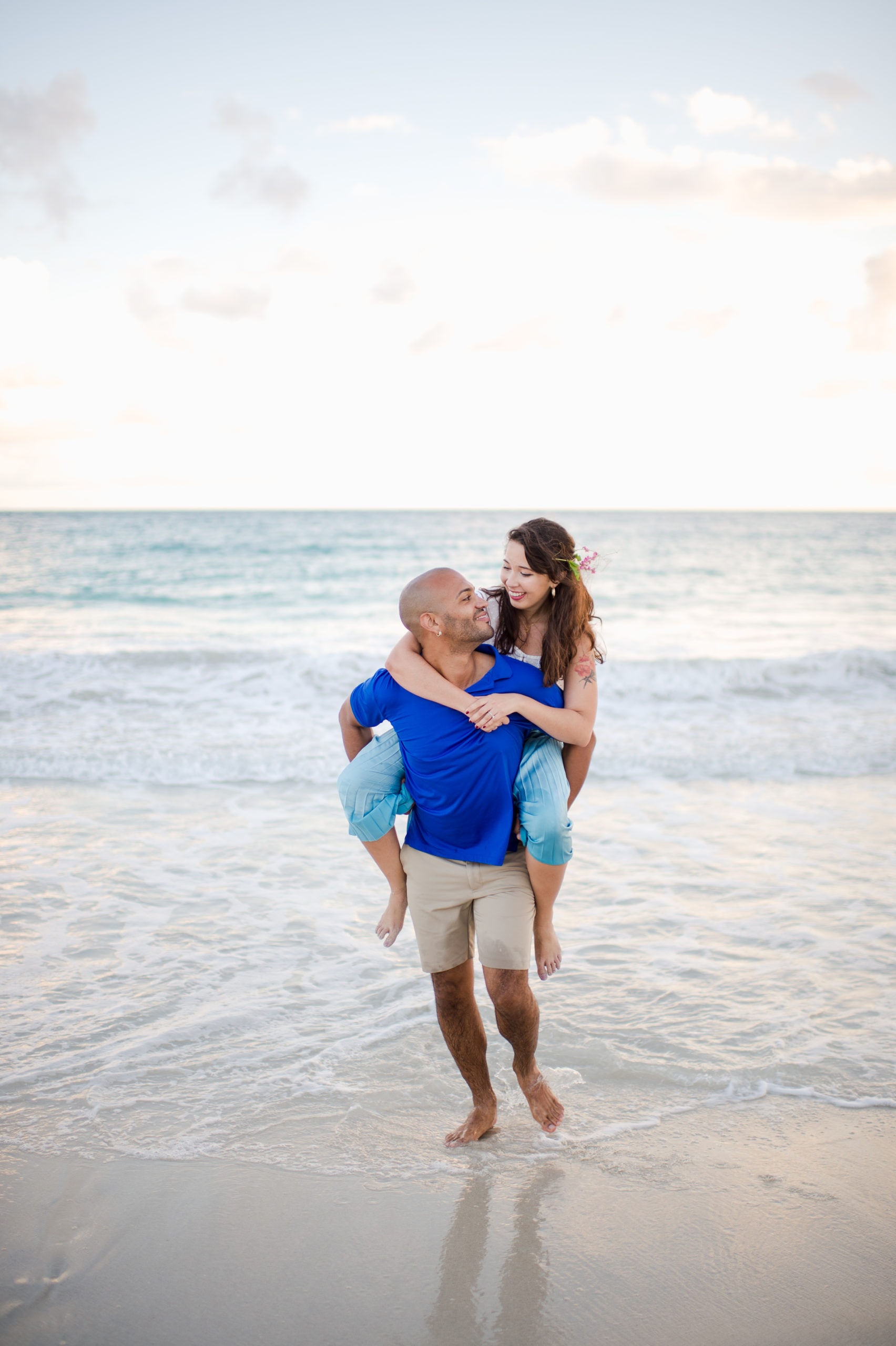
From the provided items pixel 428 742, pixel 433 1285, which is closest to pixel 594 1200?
pixel 433 1285

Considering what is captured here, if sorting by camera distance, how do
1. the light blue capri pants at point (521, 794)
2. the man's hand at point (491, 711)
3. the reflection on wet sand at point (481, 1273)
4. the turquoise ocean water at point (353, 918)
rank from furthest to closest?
the turquoise ocean water at point (353, 918)
the light blue capri pants at point (521, 794)
the man's hand at point (491, 711)
the reflection on wet sand at point (481, 1273)

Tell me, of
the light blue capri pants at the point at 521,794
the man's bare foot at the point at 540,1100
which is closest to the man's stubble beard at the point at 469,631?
the light blue capri pants at the point at 521,794

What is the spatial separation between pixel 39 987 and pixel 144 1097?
1.17 metres

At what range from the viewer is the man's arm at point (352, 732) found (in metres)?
3.04

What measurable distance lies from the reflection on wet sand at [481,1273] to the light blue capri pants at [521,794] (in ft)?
3.45

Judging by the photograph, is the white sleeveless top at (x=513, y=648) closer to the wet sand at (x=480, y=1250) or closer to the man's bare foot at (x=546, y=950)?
the man's bare foot at (x=546, y=950)

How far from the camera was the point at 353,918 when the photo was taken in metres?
5.04

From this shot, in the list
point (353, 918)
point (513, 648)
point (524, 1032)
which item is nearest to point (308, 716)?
point (353, 918)

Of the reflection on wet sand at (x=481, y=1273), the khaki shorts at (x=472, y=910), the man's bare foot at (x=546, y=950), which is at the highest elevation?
the khaki shorts at (x=472, y=910)

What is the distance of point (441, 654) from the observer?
9.49 ft

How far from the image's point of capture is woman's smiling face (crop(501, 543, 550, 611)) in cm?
293

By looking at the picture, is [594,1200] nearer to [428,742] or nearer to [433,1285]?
[433,1285]

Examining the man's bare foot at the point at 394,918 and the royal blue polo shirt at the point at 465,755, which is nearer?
the royal blue polo shirt at the point at 465,755

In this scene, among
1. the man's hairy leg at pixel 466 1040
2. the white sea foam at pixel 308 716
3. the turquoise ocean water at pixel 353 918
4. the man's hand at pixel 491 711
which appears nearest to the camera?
the man's hand at pixel 491 711
